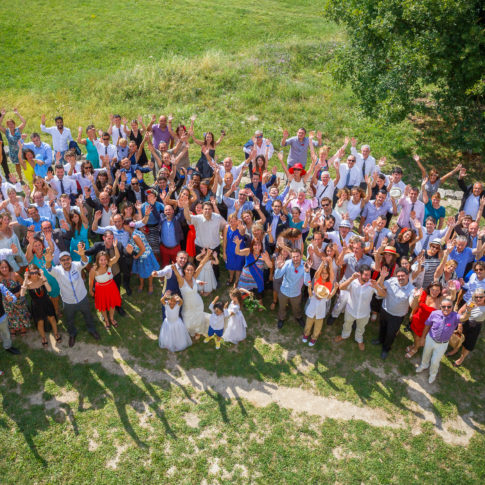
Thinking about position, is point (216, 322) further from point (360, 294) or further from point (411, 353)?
→ point (411, 353)

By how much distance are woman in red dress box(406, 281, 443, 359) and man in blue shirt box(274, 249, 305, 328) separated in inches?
87.7

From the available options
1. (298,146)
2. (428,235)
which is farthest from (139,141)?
(428,235)

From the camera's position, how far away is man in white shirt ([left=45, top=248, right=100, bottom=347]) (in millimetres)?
8430

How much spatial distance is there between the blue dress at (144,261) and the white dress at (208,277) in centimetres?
106

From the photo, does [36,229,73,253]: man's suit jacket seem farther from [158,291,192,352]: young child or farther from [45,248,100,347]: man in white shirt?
[158,291,192,352]: young child

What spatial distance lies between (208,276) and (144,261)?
4.85 feet

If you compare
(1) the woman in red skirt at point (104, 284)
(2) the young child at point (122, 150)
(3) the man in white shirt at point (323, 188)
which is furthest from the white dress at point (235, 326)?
(2) the young child at point (122, 150)

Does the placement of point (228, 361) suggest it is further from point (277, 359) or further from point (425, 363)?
point (425, 363)

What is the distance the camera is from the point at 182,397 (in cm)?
812

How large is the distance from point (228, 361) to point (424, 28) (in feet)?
40.4

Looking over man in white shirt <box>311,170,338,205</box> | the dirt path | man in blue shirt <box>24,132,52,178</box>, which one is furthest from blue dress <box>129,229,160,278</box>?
man in blue shirt <box>24,132,52,178</box>

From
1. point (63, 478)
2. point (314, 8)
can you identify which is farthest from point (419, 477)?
point (314, 8)

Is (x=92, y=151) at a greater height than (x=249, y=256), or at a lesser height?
greater

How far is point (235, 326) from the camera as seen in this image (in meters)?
8.89
